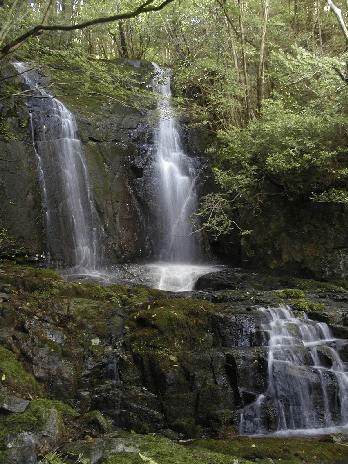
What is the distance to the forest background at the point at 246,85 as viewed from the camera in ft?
36.0

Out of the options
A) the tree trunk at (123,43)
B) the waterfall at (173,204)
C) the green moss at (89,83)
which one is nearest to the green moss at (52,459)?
the green moss at (89,83)

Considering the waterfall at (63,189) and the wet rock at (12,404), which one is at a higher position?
the waterfall at (63,189)

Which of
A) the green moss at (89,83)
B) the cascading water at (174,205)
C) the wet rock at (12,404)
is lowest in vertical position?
the wet rock at (12,404)

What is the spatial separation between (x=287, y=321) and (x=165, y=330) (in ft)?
8.03

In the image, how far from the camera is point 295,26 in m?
19.0

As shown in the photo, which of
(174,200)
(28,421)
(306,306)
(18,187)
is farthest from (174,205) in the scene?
(28,421)

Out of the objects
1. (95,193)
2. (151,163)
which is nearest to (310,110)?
(151,163)

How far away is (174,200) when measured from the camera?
14.3m

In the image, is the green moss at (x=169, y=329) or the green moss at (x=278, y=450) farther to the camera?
the green moss at (x=169, y=329)

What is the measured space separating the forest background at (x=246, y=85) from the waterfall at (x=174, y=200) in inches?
30.3

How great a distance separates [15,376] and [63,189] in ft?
25.5

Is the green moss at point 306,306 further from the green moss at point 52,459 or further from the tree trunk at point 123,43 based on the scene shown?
the tree trunk at point 123,43

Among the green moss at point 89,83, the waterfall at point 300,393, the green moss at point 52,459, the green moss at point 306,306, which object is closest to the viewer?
the green moss at point 52,459

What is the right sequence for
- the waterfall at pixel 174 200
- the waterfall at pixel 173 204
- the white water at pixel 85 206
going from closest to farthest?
the white water at pixel 85 206
the waterfall at pixel 173 204
the waterfall at pixel 174 200
